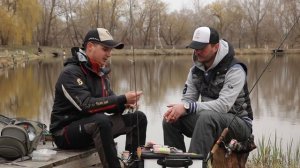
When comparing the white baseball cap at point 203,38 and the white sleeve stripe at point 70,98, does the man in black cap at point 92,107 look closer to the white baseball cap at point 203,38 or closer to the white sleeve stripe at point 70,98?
the white sleeve stripe at point 70,98

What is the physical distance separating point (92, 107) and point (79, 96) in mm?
127

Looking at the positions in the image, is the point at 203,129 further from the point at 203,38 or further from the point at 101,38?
the point at 101,38

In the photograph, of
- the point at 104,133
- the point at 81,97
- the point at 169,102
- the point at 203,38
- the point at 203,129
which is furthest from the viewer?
the point at 169,102

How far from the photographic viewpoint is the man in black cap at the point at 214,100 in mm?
3621

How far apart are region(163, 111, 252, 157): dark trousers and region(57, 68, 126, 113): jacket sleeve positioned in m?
0.46

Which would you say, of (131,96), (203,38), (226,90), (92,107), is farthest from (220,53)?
(92,107)

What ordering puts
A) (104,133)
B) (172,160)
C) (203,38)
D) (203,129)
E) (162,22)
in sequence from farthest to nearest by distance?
1. (162,22)
2. (203,38)
3. (104,133)
4. (203,129)
5. (172,160)

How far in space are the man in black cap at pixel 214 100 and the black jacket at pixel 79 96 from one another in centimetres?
47

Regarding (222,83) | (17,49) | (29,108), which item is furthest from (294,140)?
(17,49)

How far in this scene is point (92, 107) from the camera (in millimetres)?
3643

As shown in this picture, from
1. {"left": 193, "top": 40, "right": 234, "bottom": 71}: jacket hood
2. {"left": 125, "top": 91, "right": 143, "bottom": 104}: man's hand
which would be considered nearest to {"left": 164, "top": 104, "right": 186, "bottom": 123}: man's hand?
{"left": 125, "top": 91, "right": 143, "bottom": 104}: man's hand

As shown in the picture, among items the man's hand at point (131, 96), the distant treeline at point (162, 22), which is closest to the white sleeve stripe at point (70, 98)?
the man's hand at point (131, 96)

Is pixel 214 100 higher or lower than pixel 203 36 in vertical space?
lower

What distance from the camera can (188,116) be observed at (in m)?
3.70
